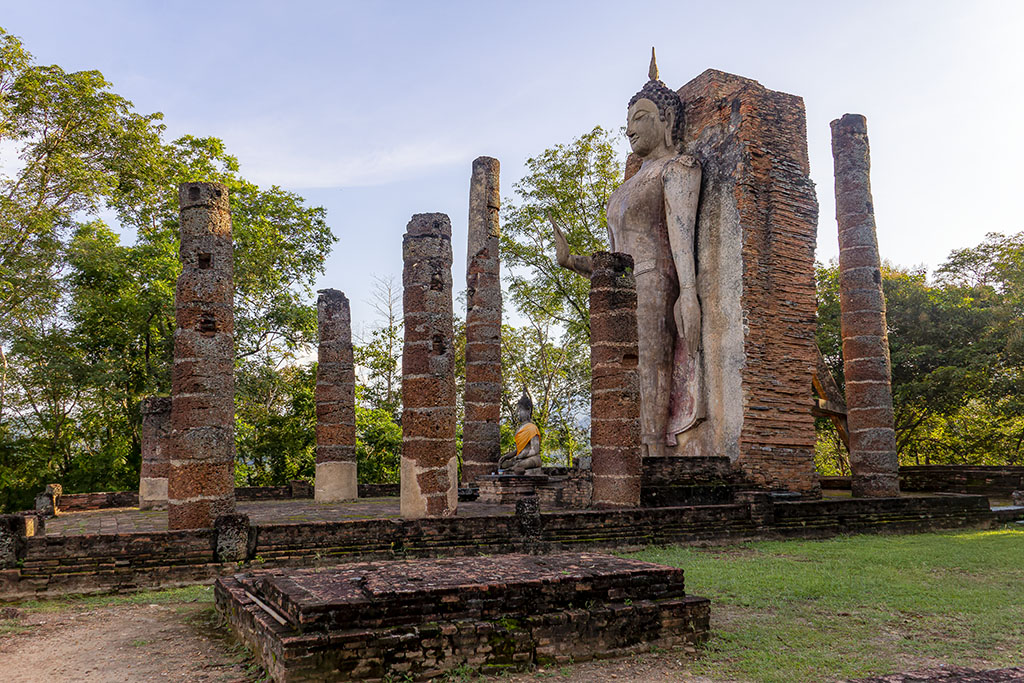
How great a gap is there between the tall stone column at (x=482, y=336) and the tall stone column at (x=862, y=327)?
7329mm

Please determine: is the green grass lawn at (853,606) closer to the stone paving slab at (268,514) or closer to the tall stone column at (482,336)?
the stone paving slab at (268,514)

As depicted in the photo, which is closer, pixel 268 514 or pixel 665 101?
pixel 268 514

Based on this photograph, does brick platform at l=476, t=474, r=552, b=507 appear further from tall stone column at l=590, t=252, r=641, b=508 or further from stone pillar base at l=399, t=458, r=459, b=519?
stone pillar base at l=399, t=458, r=459, b=519

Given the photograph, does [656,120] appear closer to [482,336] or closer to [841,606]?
[482,336]

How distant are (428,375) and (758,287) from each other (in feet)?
21.5

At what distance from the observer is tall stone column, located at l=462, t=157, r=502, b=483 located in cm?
1650

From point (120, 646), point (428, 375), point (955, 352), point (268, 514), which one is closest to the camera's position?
point (120, 646)

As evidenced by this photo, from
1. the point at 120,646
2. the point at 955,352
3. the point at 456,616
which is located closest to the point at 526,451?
the point at 120,646

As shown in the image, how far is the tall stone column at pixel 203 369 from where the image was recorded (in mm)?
9172

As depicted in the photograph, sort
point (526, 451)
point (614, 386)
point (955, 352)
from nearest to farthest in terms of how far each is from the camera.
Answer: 1. point (614, 386)
2. point (526, 451)
3. point (955, 352)

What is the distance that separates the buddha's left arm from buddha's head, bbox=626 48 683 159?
2.88 ft

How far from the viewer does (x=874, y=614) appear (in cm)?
627

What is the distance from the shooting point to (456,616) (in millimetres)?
4867

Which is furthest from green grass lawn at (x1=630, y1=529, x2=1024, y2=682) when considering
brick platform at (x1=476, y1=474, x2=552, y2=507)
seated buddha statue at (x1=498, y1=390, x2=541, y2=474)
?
seated buddha statue at (x1=498, y1=390, x2=541, y2=474)
